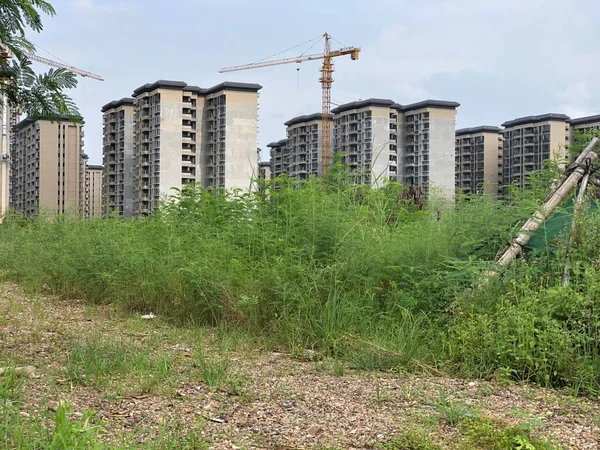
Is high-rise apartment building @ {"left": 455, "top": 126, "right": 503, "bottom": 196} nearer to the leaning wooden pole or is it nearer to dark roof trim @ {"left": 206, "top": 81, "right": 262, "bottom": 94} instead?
dark roof trim @ {"left": 206, "top": 81, "right": 262, "bottom": 94}

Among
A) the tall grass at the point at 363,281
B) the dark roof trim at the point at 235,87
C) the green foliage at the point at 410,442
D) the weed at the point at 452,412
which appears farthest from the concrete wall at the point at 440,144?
the green foliage at the point at 410,442

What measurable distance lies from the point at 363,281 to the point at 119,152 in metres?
77.1

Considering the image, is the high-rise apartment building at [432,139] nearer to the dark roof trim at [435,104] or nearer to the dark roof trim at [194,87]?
the dark roof trim at [435,104]

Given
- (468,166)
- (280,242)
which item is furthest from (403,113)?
(280,242)

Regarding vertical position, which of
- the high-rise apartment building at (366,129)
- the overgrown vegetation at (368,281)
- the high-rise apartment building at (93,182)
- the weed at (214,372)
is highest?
the high-rise apartment building at (366,129)

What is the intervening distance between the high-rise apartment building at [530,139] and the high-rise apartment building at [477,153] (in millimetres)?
2583

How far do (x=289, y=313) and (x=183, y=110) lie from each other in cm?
6558

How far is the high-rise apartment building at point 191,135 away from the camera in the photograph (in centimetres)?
6738

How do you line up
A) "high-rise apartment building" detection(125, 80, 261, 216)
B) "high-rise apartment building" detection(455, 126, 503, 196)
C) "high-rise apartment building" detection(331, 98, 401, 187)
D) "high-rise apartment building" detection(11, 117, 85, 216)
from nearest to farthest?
"high-rise apartment building" detection(125, 80, 261, 216)
"high-rise apartment building" detection(331, 98, 401, 187)
"high-rise apartment building" detection(11, 117, 85, 216)
"high-rise apartment building" detection(455, 126, 503, 196)

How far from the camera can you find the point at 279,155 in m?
99.8

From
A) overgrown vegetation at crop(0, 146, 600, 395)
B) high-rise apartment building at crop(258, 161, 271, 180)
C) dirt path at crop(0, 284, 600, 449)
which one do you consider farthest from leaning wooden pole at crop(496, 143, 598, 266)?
high-rise apartment building at crop(258, 161, 271, 180)

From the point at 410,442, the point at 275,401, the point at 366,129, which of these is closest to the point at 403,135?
the point at 366,129

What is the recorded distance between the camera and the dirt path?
11.4 ft

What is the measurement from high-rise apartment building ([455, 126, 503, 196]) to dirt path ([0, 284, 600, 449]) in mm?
87056
